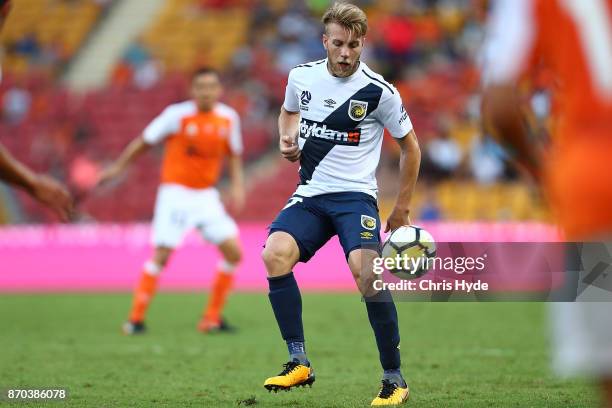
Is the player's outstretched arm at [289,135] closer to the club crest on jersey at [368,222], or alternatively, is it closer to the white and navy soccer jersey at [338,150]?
the white and navy soccer jersey at [338,150]

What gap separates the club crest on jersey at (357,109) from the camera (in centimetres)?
629

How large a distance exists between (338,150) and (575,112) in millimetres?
3457

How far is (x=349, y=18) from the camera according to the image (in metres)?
6.03

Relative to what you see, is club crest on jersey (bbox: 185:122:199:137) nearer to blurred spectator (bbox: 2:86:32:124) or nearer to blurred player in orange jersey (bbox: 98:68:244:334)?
blurred player in orange jersey (bbox: 98:68:244:334)

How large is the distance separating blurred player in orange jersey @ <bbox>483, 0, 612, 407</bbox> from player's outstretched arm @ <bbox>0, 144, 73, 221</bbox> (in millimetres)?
2459

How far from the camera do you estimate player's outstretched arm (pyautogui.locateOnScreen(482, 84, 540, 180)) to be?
123 inches

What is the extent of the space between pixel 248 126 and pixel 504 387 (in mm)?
14022

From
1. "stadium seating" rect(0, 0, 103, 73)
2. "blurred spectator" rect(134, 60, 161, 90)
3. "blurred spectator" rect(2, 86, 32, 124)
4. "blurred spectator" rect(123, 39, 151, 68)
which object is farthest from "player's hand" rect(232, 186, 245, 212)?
"stadium seating" rect(0, 0, 103, 73)

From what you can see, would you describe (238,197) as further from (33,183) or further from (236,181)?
(33,183)

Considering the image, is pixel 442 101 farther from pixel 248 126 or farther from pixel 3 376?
pixel 3 376

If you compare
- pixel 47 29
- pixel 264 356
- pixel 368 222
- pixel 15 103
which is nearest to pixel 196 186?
pixel 264 356

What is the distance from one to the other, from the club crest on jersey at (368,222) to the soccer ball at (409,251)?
76cm

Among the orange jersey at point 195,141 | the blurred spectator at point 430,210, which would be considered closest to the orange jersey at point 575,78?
the orange jersey at point 195,141

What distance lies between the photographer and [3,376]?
748 cm
